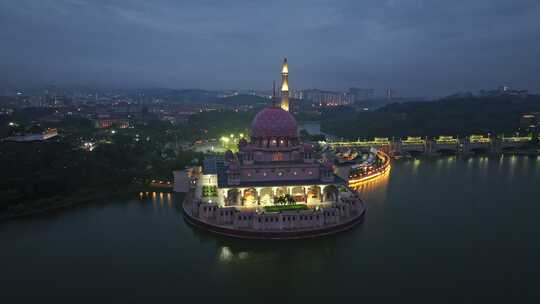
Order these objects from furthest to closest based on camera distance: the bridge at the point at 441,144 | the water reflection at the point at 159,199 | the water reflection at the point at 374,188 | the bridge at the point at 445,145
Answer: the bridge at the point at 445,145, the bridge at the point at 441,144, the water reflection at the point at 374,188, the water reflection at the point at 159,199

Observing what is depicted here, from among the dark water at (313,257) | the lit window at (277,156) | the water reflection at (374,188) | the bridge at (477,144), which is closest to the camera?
the dark water at (313,257)

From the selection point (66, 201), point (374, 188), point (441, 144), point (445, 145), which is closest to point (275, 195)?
point (374, 188)

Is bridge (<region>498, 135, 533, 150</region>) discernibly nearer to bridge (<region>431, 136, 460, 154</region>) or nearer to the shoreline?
bridge (<region>431, 136, 460, 154</region>)

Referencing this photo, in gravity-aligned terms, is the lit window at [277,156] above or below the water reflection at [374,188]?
above

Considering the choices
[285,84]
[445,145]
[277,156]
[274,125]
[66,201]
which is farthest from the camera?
[445,145]

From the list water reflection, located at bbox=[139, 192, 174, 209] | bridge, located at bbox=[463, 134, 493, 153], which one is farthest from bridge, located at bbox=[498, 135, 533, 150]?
water reflection, located at bbox=[139, 192, 174, 209]

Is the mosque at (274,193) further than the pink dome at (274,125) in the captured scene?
No

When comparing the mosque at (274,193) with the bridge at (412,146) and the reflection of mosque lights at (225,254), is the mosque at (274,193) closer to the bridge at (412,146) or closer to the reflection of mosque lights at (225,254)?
the reflection of mosque lights at (225,254)

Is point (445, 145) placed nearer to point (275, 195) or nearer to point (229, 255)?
point (275, 195)

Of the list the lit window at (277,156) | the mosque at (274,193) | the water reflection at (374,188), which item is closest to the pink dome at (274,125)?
the mosque at (274,193)
